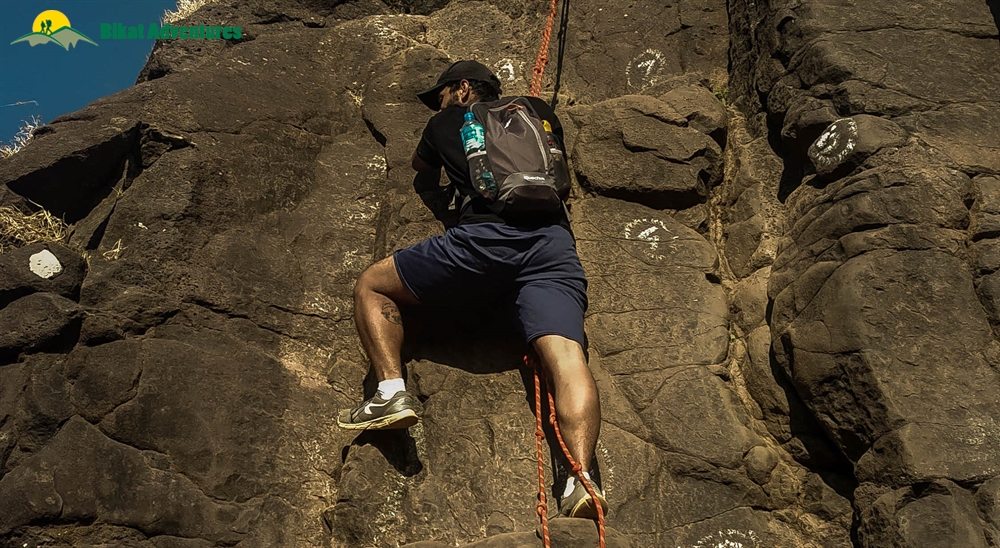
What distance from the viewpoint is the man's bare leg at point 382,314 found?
4.76m

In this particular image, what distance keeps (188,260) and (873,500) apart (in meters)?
3.82

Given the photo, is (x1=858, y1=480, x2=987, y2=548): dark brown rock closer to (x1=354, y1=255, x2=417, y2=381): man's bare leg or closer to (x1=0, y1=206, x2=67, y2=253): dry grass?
(x1=354, y1=255, x2=417, y2=381): man's bare leg

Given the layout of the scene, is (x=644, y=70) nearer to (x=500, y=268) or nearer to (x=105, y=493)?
(x=500, y=268)

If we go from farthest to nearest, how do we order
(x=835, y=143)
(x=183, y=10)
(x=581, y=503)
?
(x=183, y=10)
(x=835, y=143)
(x=581, y=503)

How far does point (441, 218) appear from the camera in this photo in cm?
564

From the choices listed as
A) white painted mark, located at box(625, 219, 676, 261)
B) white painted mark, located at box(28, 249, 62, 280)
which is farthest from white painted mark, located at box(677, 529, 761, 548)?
white painted mark, located at box(28, 249, 62, 280)

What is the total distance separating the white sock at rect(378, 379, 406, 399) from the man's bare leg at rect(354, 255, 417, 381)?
42 mm

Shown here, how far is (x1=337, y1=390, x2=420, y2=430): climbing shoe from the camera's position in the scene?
4504 millimetres

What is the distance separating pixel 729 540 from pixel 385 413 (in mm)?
1770

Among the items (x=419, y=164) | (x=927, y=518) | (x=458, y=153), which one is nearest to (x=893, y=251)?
(x=927, y=518)

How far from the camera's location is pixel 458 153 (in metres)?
5.21

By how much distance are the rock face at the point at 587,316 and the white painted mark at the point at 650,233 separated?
0.03m

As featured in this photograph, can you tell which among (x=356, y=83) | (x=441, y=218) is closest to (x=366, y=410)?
(x=441, y=218)

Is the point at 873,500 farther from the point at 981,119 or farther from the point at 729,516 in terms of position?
the point at 981,119
